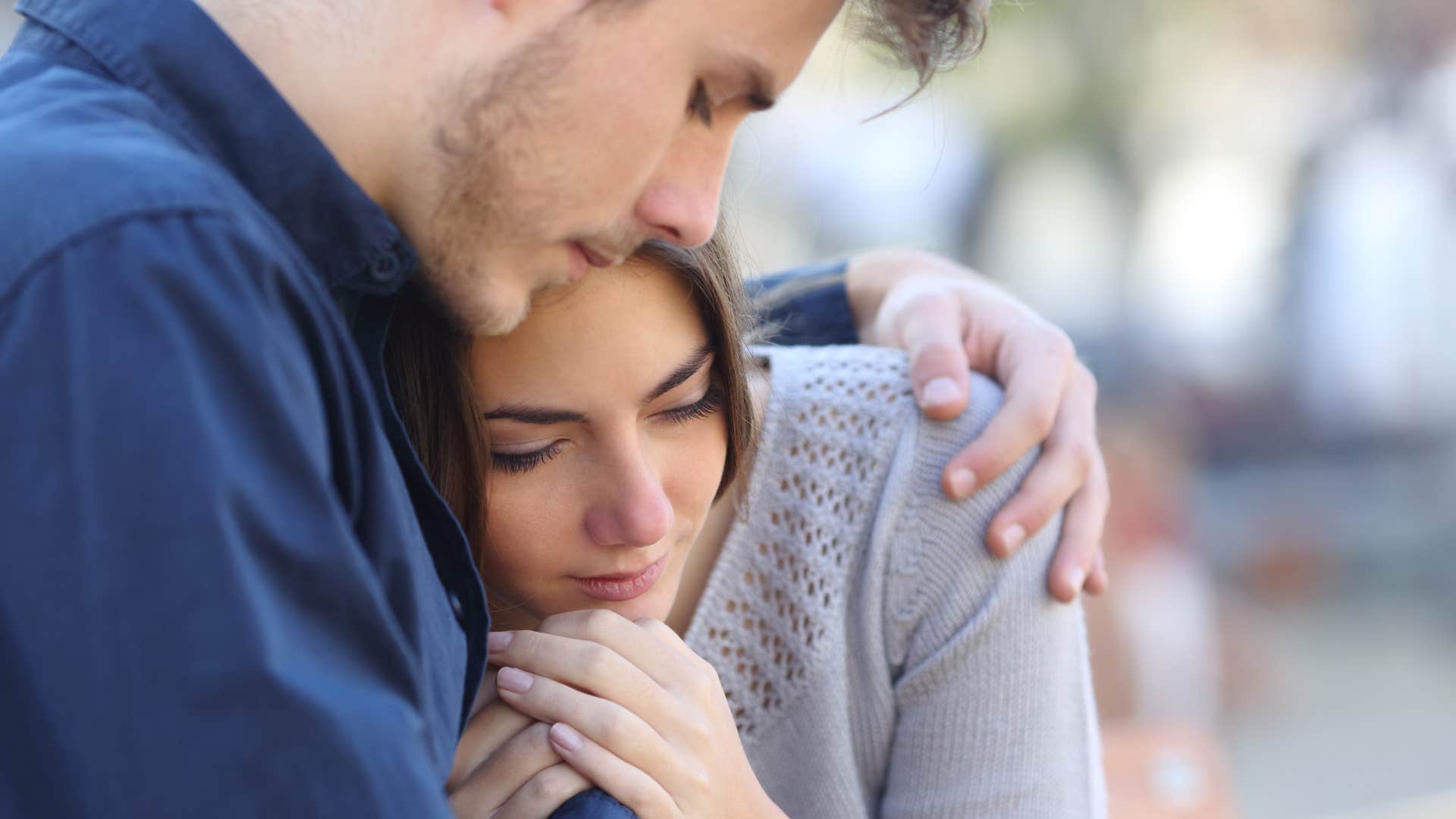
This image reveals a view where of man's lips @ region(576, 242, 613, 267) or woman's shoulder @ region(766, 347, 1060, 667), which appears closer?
man's lips @ region(576, 242, 613, 267)

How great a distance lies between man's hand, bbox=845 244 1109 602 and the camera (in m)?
2.04

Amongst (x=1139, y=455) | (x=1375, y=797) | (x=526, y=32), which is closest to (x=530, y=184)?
(x=526, y=32)

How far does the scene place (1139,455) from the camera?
5.48 m

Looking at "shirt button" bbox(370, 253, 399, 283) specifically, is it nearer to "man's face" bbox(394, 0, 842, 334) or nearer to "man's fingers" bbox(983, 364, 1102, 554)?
"man's face" bbox(394, 0, 842, 334)

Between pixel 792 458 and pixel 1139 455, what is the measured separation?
3567 mm

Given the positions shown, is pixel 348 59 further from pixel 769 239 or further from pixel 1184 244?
pixel 1184 244

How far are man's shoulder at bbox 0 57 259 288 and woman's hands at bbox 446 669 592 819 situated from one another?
72cm

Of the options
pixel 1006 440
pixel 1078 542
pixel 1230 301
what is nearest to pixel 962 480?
pixel 1006 440

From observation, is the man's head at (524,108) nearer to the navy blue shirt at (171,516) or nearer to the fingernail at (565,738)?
the navy blue shirt at (171,516)

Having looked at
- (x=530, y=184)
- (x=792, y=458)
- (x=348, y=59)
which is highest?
(x=348, y=59)

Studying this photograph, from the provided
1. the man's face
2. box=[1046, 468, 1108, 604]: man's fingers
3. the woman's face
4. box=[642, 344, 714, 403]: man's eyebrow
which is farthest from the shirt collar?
box=[1046, 468, 1108, 604]: man's fingers

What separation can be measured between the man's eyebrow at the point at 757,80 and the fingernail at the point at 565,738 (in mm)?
704

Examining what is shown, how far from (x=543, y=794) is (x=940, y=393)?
0.90m

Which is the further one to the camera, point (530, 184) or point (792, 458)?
point (792, 458)
